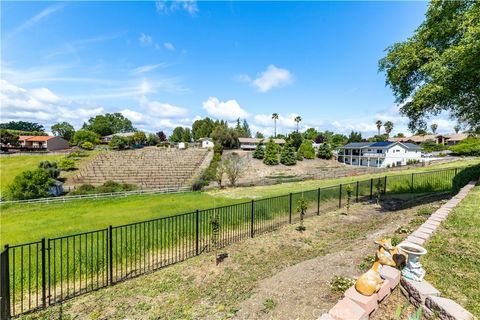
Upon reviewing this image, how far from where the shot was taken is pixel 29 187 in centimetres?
2514

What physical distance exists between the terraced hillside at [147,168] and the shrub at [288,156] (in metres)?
14.9

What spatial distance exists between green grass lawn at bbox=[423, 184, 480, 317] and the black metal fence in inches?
199

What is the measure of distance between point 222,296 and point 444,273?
3984 millimetres

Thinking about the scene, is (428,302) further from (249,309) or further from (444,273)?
(249,309)

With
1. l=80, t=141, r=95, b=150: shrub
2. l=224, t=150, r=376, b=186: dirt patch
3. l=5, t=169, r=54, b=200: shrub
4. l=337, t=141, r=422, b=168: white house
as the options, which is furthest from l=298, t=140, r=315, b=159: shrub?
l=80, t=141, r=95, b=150: shrub

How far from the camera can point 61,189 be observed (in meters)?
29.8

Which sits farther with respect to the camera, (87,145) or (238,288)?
(87,145)

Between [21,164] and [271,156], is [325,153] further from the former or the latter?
[21,164]

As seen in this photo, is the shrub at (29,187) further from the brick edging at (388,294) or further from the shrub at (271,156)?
the shrub at (271,156)

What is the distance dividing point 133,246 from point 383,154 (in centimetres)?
Result: 4917

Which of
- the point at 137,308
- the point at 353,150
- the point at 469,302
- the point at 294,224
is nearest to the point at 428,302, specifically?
the point at 469,302

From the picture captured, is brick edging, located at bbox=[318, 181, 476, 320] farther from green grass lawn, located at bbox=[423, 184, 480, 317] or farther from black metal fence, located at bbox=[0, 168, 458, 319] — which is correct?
black metal fence, located at bbox=[0, 168, 458, 319]

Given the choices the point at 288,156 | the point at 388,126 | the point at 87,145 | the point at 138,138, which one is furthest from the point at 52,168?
the point at 388,126

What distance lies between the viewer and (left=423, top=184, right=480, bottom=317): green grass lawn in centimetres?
355
